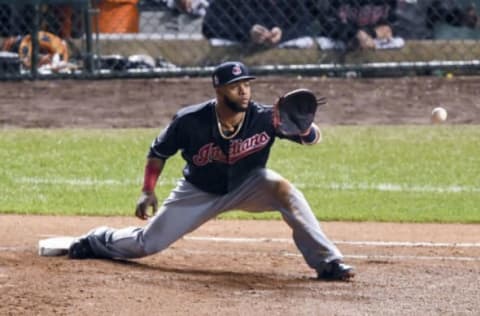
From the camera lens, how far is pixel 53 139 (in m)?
12.0

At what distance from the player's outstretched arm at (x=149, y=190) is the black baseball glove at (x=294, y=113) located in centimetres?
68

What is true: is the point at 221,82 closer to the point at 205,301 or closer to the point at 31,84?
the point at 205,301

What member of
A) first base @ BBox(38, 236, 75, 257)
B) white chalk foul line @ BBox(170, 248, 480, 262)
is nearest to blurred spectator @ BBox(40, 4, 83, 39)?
white chalk foul line @ BBox(170, 248, 480, 262)

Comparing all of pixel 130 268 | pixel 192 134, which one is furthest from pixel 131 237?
pixel 192 134

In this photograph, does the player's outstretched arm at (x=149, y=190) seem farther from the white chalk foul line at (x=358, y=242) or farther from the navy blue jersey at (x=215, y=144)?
the white chalk foul line at (x=358, y=242)

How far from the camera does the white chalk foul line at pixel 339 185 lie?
987 cm

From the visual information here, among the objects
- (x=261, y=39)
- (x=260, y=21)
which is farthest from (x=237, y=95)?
(x=260, y=21)

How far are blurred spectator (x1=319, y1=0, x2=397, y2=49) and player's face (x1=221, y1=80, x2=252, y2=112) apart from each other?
6.95 m

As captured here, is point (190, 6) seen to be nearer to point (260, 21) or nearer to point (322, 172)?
point (260, 21)

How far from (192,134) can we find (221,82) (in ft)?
1.05

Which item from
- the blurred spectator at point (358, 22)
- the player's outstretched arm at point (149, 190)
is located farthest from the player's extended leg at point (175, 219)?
the blurred spectator at point (358, 22)

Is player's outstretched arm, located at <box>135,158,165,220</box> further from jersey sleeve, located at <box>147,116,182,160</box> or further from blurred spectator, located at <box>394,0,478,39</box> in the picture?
A: blurred spectator, located at <box>394,0,478,39</box>

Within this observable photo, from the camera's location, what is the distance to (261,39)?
1338cm

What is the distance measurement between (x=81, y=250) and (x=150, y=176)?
73cm
